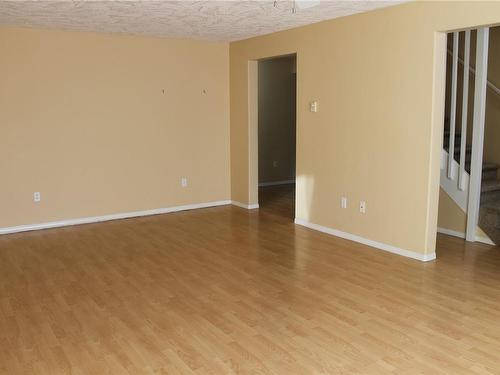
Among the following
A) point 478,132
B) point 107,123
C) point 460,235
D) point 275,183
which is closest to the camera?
point 478,132

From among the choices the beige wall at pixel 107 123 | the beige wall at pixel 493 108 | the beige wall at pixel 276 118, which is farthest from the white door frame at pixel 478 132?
the beige wall at pixel 276 118

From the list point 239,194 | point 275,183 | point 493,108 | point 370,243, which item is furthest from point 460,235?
point 275,183

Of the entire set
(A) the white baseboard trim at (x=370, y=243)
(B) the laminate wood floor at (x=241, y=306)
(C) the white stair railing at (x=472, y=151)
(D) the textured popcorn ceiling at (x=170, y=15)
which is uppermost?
(D) the textured popcorn ceiling at (x=170, y=15)

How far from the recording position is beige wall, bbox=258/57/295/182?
8.18m

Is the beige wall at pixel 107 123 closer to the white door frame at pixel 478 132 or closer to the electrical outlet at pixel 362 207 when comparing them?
the electrical outlet at pixel 362 207

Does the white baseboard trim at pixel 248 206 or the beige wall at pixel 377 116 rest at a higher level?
the beige wall at pixel 377 116

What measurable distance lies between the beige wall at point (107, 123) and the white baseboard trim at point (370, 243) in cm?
182

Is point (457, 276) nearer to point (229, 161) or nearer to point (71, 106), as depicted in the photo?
point (229, 161)

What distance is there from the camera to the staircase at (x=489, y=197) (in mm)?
4680

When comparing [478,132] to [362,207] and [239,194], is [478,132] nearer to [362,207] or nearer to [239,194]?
[362,207]

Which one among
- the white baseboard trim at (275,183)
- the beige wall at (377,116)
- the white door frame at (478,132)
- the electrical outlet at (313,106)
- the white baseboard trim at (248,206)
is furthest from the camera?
the white baseboard trim at (275,183)

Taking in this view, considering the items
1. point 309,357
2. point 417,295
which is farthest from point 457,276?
point 309,357

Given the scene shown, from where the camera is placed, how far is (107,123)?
19.0 feet

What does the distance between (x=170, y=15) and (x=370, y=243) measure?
2.90 meters
